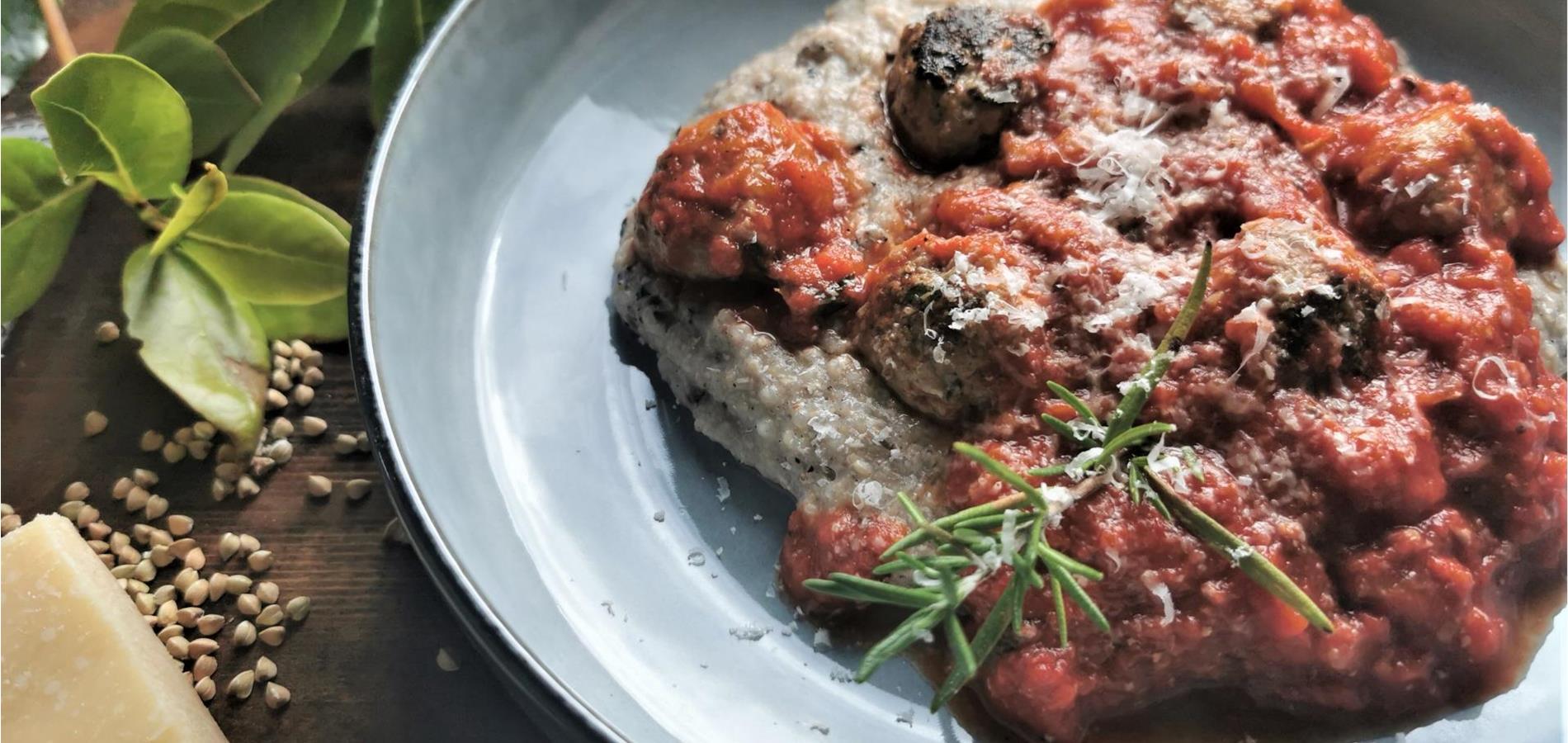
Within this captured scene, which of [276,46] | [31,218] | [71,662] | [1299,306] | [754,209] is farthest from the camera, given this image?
[276,46]

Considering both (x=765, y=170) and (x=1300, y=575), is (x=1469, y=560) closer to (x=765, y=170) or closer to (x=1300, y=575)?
(x=1300, y=575)

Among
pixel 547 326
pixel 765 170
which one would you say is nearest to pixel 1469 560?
pixel 765 170

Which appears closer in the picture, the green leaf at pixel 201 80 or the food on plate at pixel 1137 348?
the food on plate at pixel 1137 348

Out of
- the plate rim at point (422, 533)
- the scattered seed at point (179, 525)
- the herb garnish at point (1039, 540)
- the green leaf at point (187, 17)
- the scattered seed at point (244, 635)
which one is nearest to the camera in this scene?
the herb garnish at point (1039, 540)

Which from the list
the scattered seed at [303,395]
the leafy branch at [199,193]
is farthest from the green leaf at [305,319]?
the scattered seed at [303,395]

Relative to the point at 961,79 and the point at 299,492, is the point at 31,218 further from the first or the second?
the point at 961,79

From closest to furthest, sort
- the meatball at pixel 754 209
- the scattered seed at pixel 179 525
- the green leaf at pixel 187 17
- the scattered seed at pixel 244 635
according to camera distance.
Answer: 1. the meatball at pixel 754 209
2. the scattered seed at pixel 244 635
3. the scattered seed at pixel 179 525
4. the green leaf at pixel 187 17

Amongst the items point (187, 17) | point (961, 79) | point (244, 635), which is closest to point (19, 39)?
point (187, 17)

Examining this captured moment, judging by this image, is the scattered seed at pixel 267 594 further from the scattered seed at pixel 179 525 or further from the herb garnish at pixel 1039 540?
the herb garnish at pixel 1039 540

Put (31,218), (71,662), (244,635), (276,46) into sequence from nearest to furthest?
(71,662), (244,635), (31,218), (276,46)
